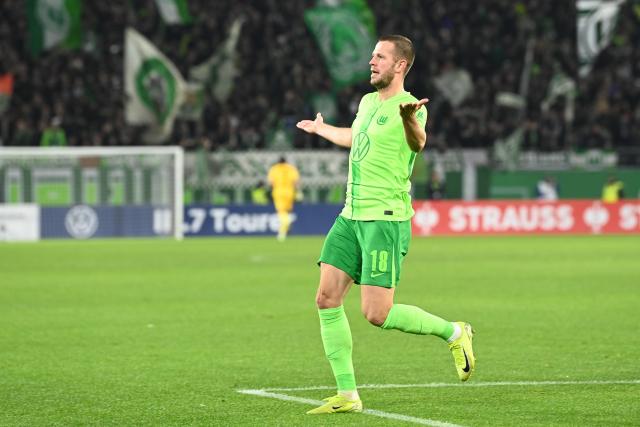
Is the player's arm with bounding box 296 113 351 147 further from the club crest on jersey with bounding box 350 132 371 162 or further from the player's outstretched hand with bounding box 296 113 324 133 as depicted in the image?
the club crest on jersey with bounding box 350 132 371 162

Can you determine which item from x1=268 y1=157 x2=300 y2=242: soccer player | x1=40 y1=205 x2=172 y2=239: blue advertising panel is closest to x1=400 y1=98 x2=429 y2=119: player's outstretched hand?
x1=268 y1=157 x2=300 y2=242: soccer player

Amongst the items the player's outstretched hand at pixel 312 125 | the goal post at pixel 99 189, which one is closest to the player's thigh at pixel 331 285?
the player's outstretched hand at pixel 312 125

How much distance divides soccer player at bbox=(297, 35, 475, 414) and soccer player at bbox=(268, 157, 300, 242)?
24372 millimetres

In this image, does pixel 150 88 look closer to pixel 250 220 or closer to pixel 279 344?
pixel 250 220

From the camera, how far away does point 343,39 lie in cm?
3834

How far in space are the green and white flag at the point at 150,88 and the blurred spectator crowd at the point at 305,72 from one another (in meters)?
0.35

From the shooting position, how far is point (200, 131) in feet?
121

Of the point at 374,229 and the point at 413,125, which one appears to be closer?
the point at 413,125

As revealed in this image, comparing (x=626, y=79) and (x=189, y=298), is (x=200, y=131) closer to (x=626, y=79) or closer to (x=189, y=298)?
(x=626, y=79)

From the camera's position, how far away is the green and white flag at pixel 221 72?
124 feet

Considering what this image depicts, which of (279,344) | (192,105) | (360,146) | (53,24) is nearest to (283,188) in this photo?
(192,105)

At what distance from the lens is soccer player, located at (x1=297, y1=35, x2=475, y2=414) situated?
7.80 m

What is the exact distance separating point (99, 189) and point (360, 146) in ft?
88.3

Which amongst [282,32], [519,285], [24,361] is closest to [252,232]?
[282,32]
